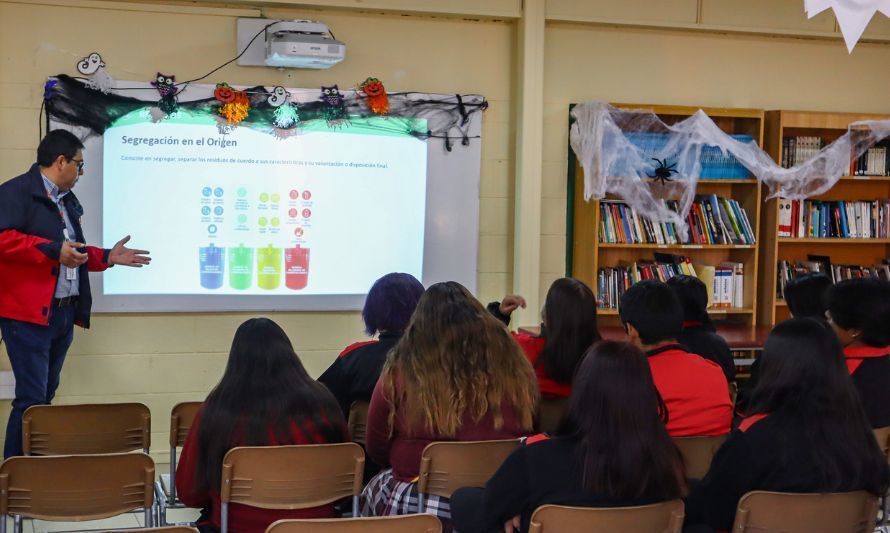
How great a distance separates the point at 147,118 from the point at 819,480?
3.78 m

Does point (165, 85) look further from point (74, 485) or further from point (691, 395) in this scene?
point (691, 395)


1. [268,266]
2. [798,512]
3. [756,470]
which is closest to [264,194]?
[268,266]

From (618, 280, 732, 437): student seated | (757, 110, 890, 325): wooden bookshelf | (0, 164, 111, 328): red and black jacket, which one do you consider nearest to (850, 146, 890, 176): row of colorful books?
(757, 110, 890, 325): wooden bookshelf

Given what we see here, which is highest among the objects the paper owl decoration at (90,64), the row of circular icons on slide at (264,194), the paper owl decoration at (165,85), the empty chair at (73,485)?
the paper owl decoration at (90,64)

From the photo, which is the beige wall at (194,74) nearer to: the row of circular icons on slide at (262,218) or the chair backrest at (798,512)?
the row of circular icons on slide at (262,218)

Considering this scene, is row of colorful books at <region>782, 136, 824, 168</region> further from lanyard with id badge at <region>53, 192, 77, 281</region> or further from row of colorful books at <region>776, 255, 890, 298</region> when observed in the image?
lanyard with id badge at <region>53, 192, 77, 281</region>

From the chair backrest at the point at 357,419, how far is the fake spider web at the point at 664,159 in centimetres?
229

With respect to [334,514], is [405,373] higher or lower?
higher

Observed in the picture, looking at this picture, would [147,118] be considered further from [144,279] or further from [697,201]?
[697,201]

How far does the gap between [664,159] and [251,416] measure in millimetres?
3324

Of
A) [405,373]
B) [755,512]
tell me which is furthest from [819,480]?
[405,373]

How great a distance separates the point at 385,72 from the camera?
204 inches

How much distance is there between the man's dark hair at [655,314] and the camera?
2.98 m

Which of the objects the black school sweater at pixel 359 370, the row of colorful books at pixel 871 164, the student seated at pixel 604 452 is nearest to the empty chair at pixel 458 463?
the student seated at pixel 604 452
